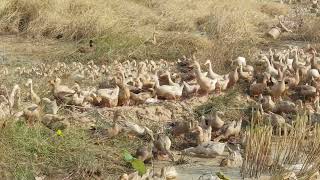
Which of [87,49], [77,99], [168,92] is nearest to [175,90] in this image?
[168,92]

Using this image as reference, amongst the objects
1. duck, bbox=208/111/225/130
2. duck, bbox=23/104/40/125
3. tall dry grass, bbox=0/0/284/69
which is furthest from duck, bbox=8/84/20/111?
tall dry grass, bbox=0/0/284/69

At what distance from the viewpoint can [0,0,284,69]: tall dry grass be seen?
1191cm

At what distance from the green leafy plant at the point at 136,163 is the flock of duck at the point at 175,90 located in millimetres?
199

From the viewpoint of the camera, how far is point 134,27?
13039 millimetres

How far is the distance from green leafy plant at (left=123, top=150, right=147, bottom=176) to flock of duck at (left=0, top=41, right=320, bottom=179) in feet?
0.65

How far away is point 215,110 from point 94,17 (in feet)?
16.6

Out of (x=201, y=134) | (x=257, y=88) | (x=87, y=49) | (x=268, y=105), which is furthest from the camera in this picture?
(x=87, y=49)

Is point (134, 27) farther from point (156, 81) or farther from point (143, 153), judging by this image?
point (143, 153)

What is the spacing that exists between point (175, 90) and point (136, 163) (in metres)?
2.64

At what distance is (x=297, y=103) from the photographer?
345 inches

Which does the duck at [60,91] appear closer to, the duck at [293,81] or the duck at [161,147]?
the duck at [161,147]

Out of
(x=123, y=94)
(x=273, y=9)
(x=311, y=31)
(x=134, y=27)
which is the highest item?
(x=123, y=94)

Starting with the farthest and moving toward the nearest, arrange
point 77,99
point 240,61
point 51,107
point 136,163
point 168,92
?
1. point 240,61
2. point 168,92
3. point 77,99
4. point 51,107
5. point 136,163

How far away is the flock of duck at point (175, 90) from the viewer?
24.4 feet
